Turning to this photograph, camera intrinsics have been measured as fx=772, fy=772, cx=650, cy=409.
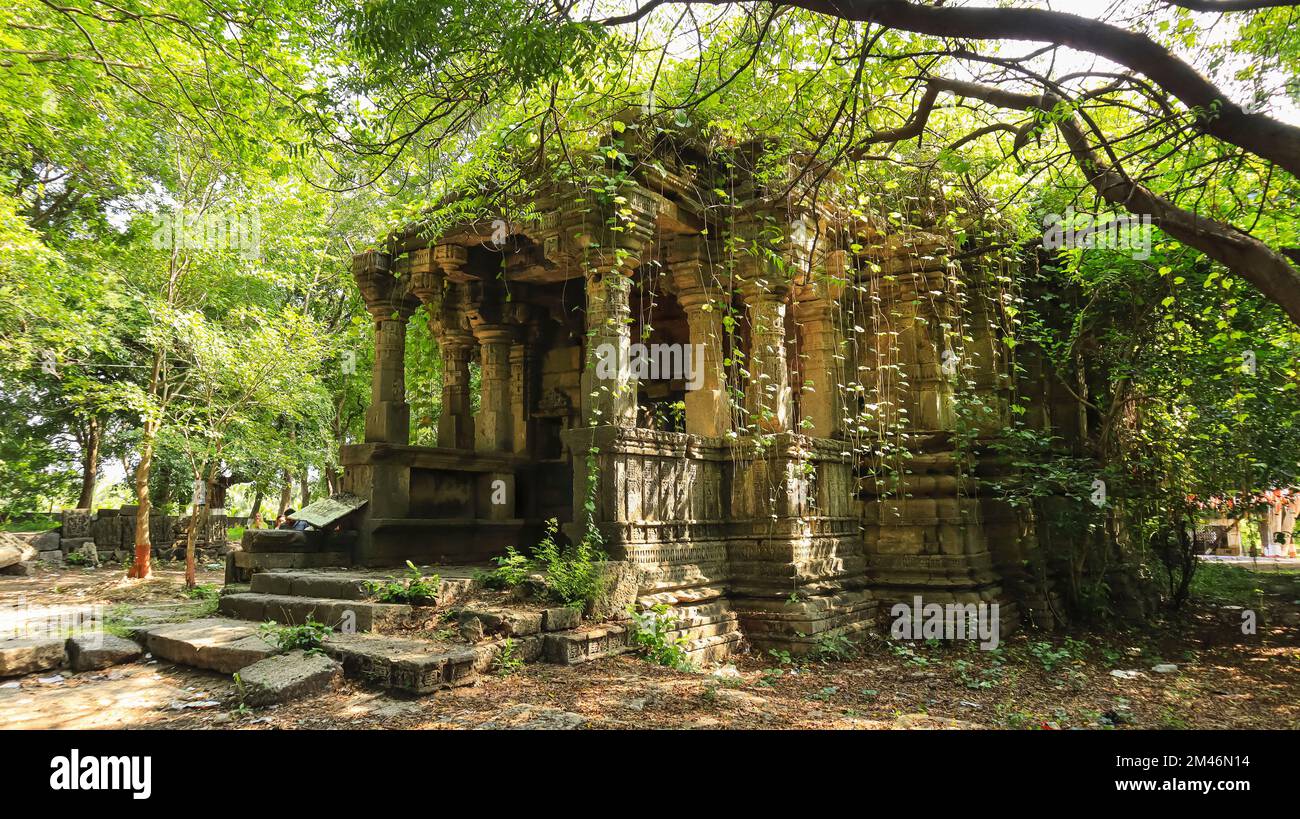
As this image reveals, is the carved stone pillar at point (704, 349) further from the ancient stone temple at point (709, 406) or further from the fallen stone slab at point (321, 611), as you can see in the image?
the fallen stone slab at point (321, 611)

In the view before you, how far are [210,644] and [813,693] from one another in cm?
450

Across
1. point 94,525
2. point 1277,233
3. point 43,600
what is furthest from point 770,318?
point 94,525

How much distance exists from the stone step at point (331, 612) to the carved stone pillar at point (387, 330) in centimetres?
305

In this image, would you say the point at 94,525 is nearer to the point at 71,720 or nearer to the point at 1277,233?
the point at 71,720

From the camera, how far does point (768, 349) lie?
8.38m

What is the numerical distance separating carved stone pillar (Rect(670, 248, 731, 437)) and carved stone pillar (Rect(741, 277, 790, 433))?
1.07 ft

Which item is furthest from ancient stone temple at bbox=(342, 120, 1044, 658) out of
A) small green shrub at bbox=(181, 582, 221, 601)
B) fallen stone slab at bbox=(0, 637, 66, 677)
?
small green shrub at bbox=(181, 582, 221, 601)

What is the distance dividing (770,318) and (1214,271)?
481 cm

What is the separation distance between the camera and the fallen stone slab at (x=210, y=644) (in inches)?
208

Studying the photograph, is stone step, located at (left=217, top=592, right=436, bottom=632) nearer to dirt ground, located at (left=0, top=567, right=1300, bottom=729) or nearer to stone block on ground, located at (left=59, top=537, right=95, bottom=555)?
dirt ground, located at (left=0, top=567, right=1300, bottom=729)

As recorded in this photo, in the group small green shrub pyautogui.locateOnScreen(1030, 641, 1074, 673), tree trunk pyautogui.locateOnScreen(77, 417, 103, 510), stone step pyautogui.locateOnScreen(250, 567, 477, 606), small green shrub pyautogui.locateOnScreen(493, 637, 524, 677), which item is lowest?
small green shrub pyautogui.locateOnScreen(1030, 641, 1074, 673)

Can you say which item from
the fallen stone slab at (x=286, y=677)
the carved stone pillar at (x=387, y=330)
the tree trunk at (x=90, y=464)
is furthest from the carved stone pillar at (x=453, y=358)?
the tree trunk at (x=90, y=464)

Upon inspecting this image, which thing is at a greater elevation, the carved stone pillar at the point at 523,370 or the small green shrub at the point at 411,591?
the carved stone pillar at the point at 523,370

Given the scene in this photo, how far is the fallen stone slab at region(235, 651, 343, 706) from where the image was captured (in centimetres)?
457
